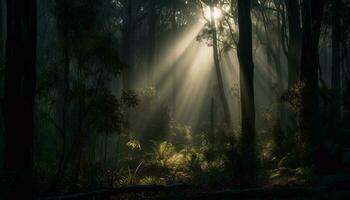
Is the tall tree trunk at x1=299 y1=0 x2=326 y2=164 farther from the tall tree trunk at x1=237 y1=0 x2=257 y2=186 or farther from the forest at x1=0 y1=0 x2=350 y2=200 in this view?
the tall tree trunk at x1=237 y1=0 x2=257 y2=186

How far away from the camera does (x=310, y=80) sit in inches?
517

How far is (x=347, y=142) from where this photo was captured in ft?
39.3

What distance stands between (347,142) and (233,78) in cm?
5189

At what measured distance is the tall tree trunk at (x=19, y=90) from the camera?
905 cm

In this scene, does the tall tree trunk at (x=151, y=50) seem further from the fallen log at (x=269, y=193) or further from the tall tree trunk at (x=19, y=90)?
the fallen log at (x=269, y=193)

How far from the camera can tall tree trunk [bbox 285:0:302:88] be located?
76.0 ft

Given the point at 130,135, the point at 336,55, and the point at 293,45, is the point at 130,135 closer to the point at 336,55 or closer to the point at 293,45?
the point at 293,45

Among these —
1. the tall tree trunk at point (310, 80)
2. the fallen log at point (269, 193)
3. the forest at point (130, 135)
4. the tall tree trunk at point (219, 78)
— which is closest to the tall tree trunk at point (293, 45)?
the forest at point (130, 135)

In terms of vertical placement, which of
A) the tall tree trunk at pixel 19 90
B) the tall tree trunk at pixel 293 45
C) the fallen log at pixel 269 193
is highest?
the tall tree trunk at pixel 293 45

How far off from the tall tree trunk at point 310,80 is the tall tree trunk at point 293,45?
29.9ft

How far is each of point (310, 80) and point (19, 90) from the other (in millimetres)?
8224

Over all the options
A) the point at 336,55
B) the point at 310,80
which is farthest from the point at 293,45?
the point at 310,80

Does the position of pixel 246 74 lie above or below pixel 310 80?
above

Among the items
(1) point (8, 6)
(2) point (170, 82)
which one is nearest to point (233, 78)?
(2) point (170, 82)
